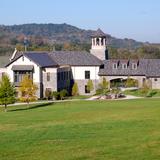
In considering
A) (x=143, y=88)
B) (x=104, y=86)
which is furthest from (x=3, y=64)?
(x=143, y=88)

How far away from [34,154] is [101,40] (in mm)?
53561

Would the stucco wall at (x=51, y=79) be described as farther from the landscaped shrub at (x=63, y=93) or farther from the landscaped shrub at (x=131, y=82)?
the landscaped shrub at (x=131, y=82)

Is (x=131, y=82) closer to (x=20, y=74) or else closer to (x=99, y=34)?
(x=99, y=34)

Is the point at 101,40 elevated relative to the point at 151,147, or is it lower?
elevated

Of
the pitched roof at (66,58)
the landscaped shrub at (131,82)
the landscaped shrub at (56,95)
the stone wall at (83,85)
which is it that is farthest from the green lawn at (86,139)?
the stone wall at (83,85)

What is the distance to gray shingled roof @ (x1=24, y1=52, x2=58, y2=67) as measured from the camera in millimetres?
64531

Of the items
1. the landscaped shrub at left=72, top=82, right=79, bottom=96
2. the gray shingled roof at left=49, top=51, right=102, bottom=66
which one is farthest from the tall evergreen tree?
the gray shingled roof at left=49, top=51, right=102, bottom=66

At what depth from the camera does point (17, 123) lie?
34.3 m

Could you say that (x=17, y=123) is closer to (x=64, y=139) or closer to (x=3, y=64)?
(x=64, y=139)

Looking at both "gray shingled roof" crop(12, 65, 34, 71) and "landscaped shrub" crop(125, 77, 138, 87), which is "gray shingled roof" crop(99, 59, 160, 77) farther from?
"gray shingled roof" crop(12, 65, 34, 71)

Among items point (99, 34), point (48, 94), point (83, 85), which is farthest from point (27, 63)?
point (99, 34)

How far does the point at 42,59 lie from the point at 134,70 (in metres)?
12.8

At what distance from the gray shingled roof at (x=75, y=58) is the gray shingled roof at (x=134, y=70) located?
1.41 m

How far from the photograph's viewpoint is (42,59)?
6650 cm
